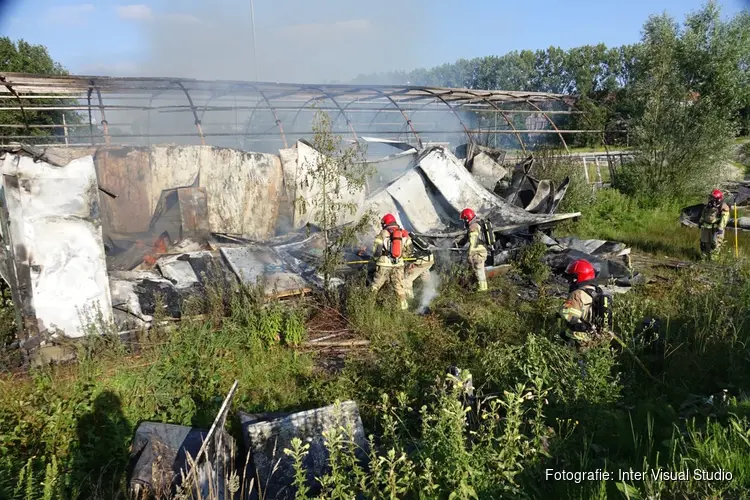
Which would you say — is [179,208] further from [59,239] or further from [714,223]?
[714,223]

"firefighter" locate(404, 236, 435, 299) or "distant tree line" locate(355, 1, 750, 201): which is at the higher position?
"distant tree line" locate(355, 1, 750, 201)

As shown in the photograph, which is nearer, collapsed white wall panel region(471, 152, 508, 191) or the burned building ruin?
the burned building ruin

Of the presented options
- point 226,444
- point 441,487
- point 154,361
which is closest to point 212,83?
point 154,361

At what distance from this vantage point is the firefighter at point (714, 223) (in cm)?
933

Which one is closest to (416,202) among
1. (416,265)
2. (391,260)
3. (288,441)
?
(416,265)

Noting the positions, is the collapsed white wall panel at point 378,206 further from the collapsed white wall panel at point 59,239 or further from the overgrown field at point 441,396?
the collapsed white wall panel at point 59,239

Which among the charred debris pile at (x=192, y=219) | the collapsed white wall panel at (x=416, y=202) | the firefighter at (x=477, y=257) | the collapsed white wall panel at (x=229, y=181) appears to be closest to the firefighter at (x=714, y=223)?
the charred debris pile at (x=192, y=219)

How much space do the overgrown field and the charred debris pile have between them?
32.5 inches

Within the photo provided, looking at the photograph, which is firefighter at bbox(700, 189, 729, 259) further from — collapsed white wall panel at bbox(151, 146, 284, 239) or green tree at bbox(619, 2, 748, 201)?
collapsed white wall panel at bbox(151, 146, 284, 239)

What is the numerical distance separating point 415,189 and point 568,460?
7.10 metres

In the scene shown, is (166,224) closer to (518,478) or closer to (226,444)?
(226,444)

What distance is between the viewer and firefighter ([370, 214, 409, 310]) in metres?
7.18

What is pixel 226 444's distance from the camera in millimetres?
3348

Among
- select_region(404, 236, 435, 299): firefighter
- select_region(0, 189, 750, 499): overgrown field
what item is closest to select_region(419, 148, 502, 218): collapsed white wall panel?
select_region(404, 236, 435, 299): firefighter
